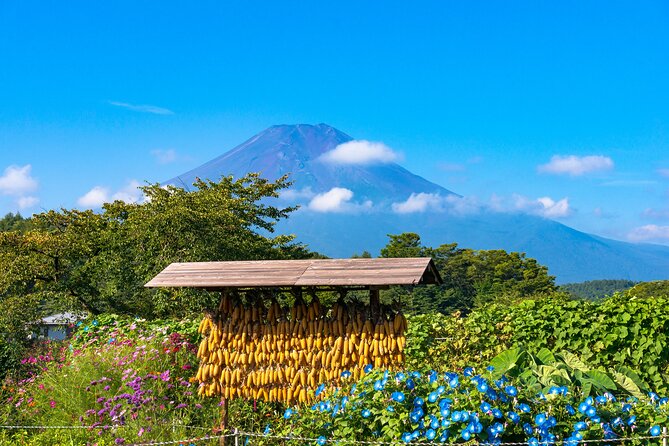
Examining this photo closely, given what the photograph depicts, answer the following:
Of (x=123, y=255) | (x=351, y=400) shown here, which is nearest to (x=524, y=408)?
(x=351, y=400)

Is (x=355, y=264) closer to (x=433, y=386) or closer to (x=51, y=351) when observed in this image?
(x=433, y=386)

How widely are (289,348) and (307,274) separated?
1.07 m

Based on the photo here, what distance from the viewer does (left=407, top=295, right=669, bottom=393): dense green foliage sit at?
1029cm

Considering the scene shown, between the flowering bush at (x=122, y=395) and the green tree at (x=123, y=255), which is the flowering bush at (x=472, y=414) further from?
the green tree at (x=123, y=255)

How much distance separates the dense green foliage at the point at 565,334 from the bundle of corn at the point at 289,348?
2432 millimetres

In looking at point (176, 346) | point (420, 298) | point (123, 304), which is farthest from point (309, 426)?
point (420, 298)

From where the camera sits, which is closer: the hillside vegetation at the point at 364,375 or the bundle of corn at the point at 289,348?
the hillside vegetation at the point at 364,375

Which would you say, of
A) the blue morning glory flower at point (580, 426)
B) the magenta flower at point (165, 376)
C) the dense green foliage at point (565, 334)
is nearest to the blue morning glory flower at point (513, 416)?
the blue morning glory flower at point (580, 426)

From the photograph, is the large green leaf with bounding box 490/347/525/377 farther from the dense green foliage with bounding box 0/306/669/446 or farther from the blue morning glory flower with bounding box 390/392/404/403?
the blue morning glory flower with bounding box 390/392/404/403

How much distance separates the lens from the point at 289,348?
28.8 feet

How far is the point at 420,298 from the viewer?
52.4 m

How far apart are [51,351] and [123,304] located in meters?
10.7

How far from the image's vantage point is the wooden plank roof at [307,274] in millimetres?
7949

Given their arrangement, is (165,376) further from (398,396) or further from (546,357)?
(546,357)
